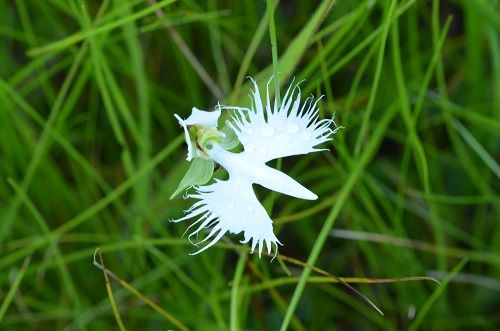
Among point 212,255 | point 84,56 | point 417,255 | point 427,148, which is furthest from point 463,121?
point 84,56

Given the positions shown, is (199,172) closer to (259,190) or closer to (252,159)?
(252,159)

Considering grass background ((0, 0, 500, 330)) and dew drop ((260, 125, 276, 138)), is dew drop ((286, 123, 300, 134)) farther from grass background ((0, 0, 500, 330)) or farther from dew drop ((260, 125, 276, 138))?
grass background ((0, 0, 500, 330))

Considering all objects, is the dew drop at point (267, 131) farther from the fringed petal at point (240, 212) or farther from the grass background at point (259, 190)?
the grass background at point (259, 190)

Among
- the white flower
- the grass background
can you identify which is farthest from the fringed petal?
the grass background

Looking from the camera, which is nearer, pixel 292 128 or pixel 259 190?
pixel 292 128

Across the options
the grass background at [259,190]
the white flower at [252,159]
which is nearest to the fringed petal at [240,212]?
the white flower at [252,159]

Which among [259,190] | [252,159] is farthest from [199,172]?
[259,190]
